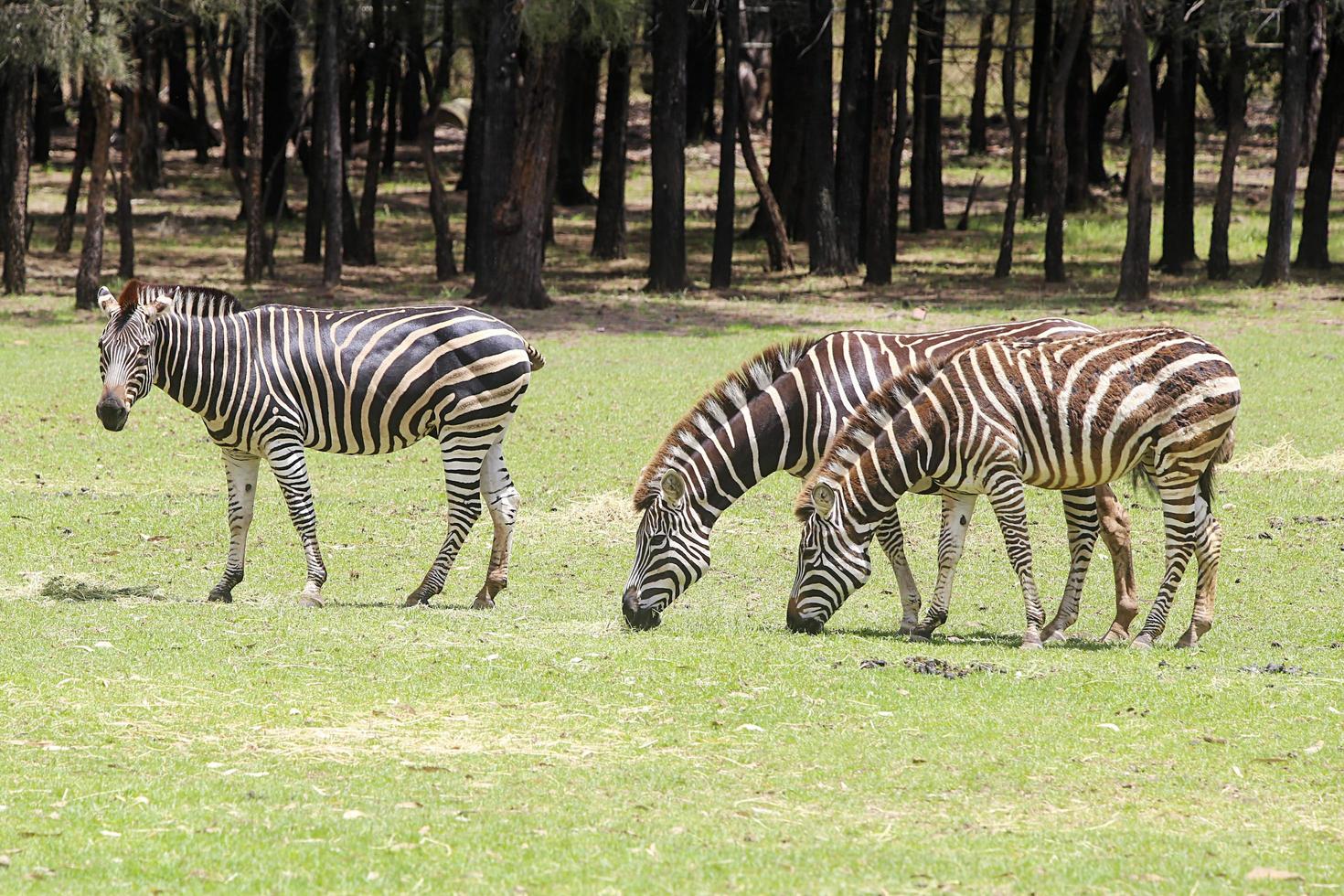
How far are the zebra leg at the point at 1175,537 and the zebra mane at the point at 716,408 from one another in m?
2.60

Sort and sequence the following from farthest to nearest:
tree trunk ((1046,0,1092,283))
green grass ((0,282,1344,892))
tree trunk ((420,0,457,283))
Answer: tree trunk ((420,0,457,283))
tree trunk ((1046,0,1092,283))
green grass ((0,282,1344,892))

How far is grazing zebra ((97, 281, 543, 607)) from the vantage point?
10.9m

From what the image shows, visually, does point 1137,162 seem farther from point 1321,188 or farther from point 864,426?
point 864,426

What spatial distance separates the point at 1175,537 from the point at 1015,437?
133 centimetres

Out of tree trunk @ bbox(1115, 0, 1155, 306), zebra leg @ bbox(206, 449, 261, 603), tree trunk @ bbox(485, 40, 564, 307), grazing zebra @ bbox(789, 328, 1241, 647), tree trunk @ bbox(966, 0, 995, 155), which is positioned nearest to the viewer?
grazing zebra @ bbox(789, 328, 1241, 647)

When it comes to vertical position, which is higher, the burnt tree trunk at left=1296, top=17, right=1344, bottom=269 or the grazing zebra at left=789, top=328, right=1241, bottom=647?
the burnt tree trunk at left=1296, top=17, right=1344, bottom=269

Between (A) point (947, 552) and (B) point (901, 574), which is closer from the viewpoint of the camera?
(A) point (947, 552)

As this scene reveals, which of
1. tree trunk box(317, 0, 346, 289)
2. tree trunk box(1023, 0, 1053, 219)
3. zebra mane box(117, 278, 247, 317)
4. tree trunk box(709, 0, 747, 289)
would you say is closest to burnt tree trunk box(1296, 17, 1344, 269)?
tree trunk box(1023, 0, 1053, 219)

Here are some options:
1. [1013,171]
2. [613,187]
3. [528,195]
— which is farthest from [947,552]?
[613,187]

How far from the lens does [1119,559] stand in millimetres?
10508

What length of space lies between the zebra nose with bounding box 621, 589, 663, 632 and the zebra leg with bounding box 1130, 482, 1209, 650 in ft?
10.0

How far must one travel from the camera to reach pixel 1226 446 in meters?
10.1

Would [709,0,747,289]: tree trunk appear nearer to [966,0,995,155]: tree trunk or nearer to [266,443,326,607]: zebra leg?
[966,0,995,155]: tree trunk

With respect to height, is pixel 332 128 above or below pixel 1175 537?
above
